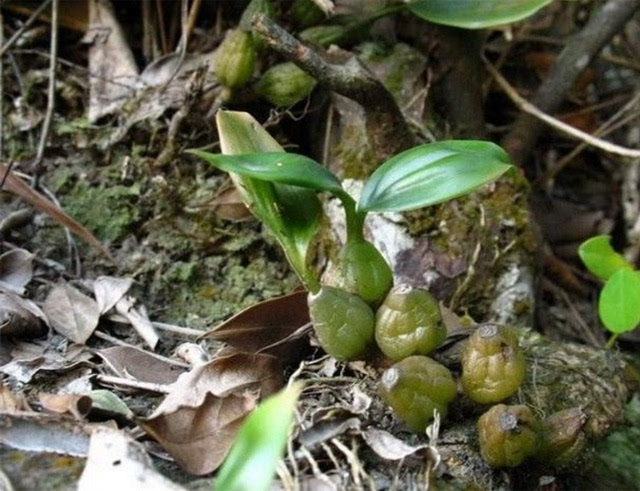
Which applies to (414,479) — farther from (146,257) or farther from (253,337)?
(146,257)

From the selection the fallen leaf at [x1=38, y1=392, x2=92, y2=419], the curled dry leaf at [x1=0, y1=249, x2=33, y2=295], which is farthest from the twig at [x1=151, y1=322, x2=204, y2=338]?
the fallen leaf at [x1=38, y1=392, x2=92, y2=419]

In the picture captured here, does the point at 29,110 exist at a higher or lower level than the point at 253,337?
higher

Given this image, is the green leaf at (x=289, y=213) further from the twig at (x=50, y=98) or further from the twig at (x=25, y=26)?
the twig at (x=25, y=26)

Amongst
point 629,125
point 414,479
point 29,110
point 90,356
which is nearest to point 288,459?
point 414,479

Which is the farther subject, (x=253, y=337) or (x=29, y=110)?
(x=29, y=110)

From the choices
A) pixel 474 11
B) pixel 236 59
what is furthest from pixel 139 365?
pixel 474 11

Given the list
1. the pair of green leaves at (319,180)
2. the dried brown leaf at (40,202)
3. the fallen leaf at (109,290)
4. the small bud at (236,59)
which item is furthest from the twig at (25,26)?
the pair of green leaves at (319,180)

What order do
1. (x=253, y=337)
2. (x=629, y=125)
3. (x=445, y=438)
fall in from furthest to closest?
1. (x=629, y=125)
2. (x=253, y=337)
3. (x=445, y=438)
